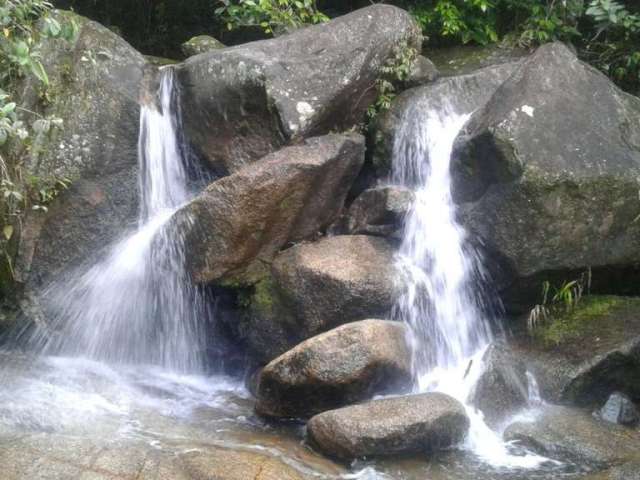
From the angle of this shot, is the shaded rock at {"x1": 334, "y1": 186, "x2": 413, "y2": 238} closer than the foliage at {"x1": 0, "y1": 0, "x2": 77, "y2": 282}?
No

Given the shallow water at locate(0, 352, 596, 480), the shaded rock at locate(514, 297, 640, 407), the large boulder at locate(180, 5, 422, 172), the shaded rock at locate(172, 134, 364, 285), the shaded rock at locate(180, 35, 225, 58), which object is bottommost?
the shallow water at locate(0, 352, 596, 480)

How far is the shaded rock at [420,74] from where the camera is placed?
831 centimetres

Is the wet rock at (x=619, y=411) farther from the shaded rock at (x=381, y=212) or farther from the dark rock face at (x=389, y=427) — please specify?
the shaded rock at (x=381, y=212)

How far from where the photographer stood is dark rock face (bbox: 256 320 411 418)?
18.9 feet

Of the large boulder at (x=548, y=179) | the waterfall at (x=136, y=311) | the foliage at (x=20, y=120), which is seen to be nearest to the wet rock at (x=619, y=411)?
the large boulder at (x=548, y=179)

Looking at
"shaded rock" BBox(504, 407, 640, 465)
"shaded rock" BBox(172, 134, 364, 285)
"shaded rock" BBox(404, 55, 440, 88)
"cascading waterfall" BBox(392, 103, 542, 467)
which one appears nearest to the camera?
"shaded rock" BBox(504, 407, 640, 465)

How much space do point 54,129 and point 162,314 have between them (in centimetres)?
175

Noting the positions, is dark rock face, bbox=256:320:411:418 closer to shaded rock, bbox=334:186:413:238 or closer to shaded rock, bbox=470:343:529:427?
shaded rock, bbox=470:343:529:427

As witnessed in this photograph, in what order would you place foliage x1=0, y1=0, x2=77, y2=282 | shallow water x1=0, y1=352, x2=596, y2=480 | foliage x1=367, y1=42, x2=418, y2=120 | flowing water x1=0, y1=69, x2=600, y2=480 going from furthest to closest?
1. foliage x1=367, y1=42, x2=418, y2=120
2. foliage x1=0, y1=0, x2=77, y2=282
3. flowing water x1=0, y1=69, x2=600, y2=480
4. shallow water x1=0, y1=352, x2=596, y2=480

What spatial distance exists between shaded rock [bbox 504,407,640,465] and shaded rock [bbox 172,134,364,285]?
237 cm

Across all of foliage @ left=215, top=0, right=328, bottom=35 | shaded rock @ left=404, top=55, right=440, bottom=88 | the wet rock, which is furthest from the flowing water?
foliage @ left=215, top=0, right=328, bottom=35

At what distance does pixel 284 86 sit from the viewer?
7387 millimetres

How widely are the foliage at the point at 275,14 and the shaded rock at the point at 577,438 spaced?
5.04 meters

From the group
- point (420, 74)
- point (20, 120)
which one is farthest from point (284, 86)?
point (20, 120)
